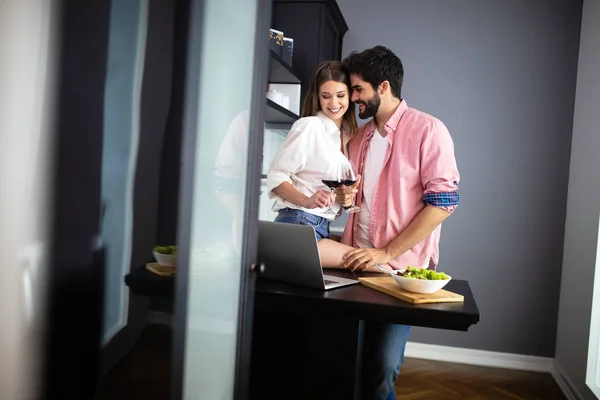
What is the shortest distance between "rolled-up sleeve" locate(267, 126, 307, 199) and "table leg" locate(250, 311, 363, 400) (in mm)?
560

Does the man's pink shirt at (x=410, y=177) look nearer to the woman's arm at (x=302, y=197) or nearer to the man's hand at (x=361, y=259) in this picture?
the man's hand at (x=361, y=259)

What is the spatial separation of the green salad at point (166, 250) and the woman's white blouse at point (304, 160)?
4.03 ft

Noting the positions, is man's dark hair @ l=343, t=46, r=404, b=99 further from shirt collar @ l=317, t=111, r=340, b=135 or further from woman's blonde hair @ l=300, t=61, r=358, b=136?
shirt collar @ l=317, t=111, r=340, b=135

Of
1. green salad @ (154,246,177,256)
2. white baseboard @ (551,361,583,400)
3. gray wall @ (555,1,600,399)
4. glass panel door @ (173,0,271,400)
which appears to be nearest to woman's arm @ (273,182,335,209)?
glass panel door @ (173,0,271,400)

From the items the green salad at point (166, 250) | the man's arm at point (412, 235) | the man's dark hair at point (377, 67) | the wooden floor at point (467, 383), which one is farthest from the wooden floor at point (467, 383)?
the green salad at point (166, 250)

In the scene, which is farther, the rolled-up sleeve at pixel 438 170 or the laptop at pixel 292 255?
the rolled-up sleeve at pixel 438 170

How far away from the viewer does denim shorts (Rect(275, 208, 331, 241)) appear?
7.02 ft

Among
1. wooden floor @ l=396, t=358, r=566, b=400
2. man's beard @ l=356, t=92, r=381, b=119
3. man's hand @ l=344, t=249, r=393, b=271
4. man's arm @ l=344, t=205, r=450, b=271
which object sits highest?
man's beard @ l=356, t=92, r=381, b=119

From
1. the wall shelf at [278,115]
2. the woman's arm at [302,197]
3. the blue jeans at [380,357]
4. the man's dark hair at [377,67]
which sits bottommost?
the blue jeans at [380,357]

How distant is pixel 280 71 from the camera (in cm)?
302

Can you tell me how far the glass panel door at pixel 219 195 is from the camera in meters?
0.95

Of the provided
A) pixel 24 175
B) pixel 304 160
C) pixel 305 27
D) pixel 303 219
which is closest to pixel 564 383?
pixel 303 219

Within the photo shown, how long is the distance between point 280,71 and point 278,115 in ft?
0.82

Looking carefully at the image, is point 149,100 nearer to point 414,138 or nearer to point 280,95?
point 414,138
